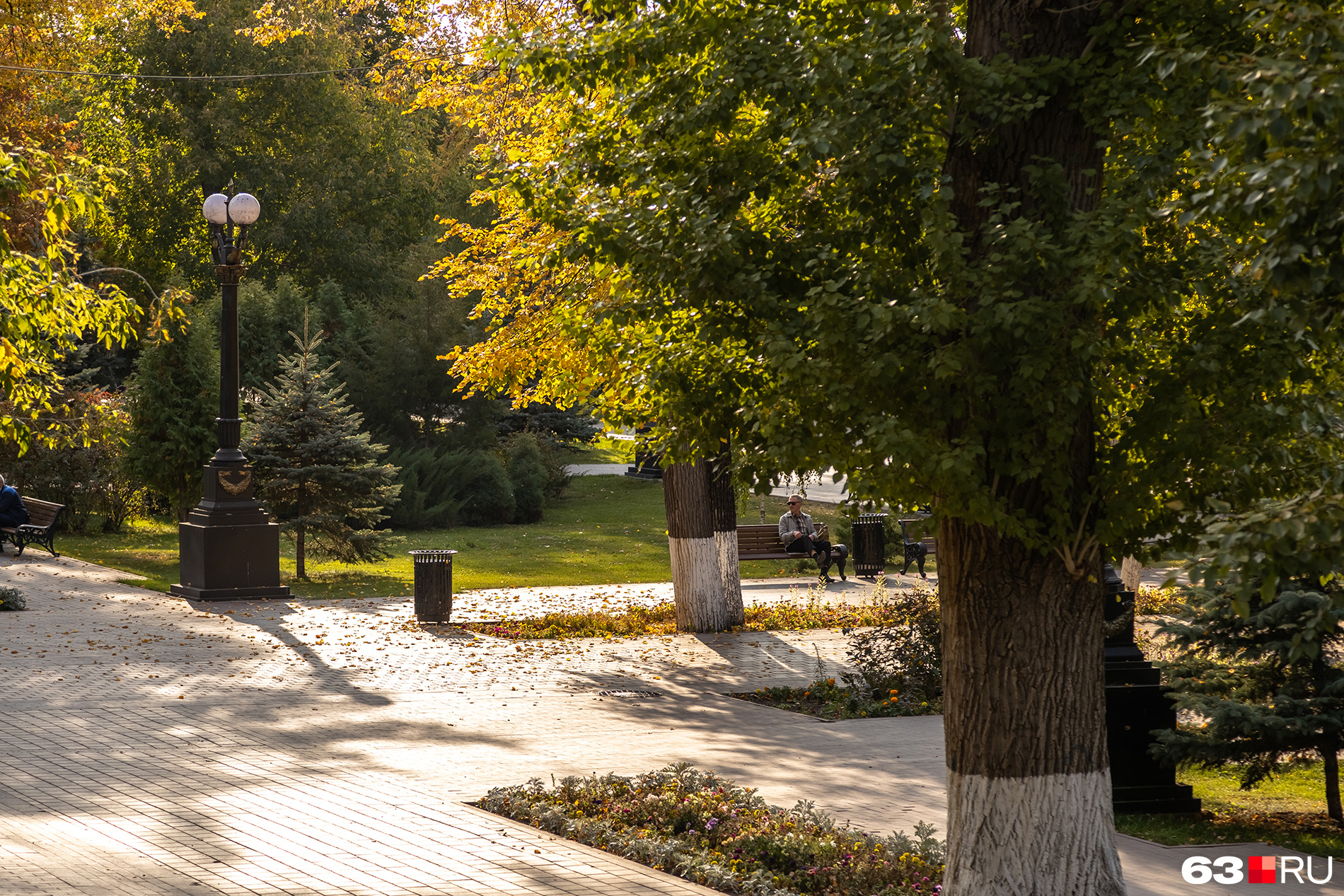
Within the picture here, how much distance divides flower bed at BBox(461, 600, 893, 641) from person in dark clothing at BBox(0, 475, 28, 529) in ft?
34.6

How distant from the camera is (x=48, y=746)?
9.00 m

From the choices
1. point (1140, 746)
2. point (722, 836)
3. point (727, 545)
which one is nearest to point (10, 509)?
point (727, 545)

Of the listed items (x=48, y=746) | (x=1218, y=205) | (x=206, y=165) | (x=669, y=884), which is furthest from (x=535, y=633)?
(x=206, y=165)

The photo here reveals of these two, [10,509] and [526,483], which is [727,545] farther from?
[526,483]

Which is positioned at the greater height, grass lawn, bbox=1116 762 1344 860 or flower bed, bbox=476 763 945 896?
flower bed, bbox=476 763 945 896

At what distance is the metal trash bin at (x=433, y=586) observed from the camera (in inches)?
605

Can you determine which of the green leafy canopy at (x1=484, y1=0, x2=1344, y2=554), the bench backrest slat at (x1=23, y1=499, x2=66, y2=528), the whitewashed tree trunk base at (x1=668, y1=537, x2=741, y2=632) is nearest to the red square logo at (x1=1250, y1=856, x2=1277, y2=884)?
the green leafy canopy at (x1=484, y1=0, x2=1344, y2=554)

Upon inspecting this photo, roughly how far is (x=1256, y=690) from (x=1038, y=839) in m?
3.02

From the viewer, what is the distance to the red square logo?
6480 millimetres

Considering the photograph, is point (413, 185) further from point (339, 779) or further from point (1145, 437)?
point (1145, 437)

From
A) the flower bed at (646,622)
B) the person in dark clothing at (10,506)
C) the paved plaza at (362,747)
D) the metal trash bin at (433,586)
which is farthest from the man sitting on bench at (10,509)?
the flower bed at (646,622)

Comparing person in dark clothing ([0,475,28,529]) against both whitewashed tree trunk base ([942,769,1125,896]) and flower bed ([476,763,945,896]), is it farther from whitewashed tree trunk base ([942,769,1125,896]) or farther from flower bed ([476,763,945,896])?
whitewashed tree trunk base ([942,769,1125,896])

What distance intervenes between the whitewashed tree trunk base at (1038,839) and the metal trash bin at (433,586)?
10.4 meters

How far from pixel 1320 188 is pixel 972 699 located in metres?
3.03
